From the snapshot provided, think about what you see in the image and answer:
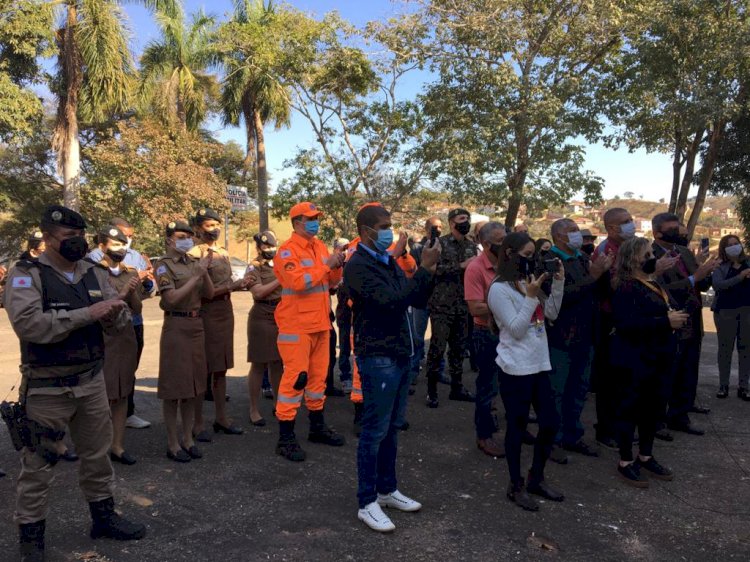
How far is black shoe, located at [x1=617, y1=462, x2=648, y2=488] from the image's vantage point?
4219 millimetres

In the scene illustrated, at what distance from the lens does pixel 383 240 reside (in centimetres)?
355

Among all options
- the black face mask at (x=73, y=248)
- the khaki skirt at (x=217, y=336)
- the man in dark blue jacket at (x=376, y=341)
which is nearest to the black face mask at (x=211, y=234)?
the khaki skirt at (x=217, y=336)

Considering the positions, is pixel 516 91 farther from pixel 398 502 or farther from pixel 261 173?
pixel 261 173

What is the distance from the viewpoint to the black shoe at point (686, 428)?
5.46m

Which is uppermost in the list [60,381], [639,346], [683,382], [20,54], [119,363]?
[20,54]

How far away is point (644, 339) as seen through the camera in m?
4.19

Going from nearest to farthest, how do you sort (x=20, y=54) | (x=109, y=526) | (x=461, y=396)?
(x=109, y=526)
(x=461, y=396)
(x=20, y=54)

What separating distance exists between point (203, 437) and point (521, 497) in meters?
2.74

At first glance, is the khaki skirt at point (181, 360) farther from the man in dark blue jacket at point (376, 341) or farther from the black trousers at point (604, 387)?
the black trousers at point (604, 387)

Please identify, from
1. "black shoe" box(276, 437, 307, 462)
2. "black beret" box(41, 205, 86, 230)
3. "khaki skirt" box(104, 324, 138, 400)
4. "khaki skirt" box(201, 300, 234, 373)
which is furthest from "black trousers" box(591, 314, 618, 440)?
"black beret" box(41, 205, 86, 230)

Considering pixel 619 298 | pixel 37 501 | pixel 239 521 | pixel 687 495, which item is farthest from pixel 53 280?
pixel 687 495

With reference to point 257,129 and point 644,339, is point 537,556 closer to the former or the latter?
point 644,339

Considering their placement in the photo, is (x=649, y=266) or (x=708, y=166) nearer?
(x=649, y=266)

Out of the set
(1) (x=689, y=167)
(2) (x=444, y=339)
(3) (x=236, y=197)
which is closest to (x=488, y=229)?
(2) (x=444, y=339)
